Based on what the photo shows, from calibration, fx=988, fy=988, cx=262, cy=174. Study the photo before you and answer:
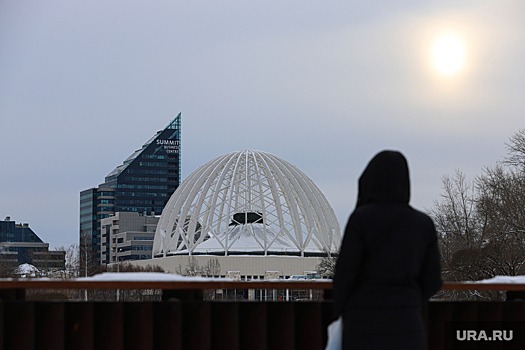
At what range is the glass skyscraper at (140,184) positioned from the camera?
18188 centimetres

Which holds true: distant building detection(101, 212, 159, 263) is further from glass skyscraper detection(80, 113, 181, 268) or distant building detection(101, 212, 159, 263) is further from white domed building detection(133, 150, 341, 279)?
white domed building detection(133, 150, 341, 279)

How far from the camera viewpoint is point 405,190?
4832 millimetres

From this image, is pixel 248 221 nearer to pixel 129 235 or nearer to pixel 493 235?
pixel 493 235

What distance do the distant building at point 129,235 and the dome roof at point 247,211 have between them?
2369 inches

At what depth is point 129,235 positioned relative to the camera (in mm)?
149000

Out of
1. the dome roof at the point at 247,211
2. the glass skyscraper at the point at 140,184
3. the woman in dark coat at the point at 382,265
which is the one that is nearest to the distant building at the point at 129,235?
the glass skyscraper at the point at 140,184

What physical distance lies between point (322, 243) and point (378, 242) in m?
77.8

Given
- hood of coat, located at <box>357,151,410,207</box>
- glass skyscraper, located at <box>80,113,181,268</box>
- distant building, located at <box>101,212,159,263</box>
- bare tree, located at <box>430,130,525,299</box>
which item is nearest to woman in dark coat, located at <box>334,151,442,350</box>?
hood of coat, located at <box>357,151,410,207</box>

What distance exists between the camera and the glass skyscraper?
182 metres

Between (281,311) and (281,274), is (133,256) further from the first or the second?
(281,311)
